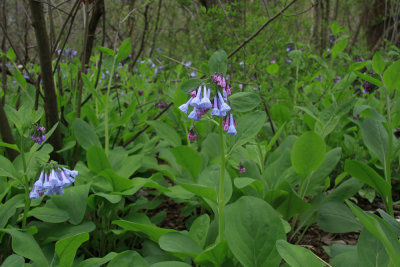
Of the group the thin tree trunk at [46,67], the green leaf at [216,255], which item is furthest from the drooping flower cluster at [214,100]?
the thin tree trunk at [46,67]

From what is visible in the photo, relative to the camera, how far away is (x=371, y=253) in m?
0.99

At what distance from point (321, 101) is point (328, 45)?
2.65 m

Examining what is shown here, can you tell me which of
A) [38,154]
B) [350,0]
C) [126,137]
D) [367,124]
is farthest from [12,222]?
[350,0]

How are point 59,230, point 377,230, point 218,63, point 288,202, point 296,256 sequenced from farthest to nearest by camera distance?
point 288,202 → point 59,230 → point 218,63 → point 296,256 → point 377,230

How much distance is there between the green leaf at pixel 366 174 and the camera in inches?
54.3

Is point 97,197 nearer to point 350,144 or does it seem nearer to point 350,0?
point 350,144

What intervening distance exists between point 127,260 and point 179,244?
0.63 ft

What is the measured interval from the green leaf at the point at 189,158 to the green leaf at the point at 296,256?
2.36 ft

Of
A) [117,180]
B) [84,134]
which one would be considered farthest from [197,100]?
[84,134]

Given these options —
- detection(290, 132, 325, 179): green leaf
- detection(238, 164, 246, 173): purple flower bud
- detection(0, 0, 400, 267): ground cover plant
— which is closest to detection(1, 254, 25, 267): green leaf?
detection(0, 0, 400, 267): ground cover plant

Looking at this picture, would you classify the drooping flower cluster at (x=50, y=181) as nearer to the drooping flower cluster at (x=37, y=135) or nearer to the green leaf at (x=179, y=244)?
the drooping flower cluster at (x=37, y=135)

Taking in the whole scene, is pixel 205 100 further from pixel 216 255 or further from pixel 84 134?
pixel 84 134

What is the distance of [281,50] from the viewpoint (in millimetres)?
2982

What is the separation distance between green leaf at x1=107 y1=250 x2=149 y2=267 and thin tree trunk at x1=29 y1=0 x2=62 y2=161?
107 centimetres
